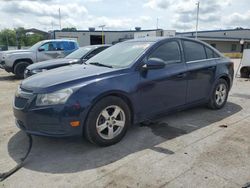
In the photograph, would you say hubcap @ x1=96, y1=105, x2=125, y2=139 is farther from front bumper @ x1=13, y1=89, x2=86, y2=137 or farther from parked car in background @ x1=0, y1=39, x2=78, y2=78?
parked car in background @ x1=0, y1=39, x2=78, y2=78

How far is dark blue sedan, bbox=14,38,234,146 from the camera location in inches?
129

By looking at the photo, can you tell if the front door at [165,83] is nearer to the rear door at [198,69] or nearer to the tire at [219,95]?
the rear door at [198,69]

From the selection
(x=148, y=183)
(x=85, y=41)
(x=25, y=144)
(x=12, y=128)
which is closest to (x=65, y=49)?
(x=12, y=128)

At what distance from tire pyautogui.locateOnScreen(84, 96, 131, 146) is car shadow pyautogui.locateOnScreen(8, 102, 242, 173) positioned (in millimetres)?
144

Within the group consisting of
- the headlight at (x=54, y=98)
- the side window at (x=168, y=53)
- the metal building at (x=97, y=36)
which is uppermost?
the metal building at (x=97, y=36)

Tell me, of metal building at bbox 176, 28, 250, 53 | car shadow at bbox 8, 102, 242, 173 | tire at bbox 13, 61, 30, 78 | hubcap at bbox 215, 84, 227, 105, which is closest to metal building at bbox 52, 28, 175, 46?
metal building at bbox 176, 28, 250, 53

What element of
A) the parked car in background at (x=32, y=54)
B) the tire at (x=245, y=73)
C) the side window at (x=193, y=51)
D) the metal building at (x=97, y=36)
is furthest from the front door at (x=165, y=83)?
the metal building at (x=97, y=36)

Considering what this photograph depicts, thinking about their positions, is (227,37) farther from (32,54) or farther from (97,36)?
(32,54)

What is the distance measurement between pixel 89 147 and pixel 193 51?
2.82 metres

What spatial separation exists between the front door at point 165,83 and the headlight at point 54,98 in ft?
3.95

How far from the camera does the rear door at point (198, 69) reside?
15.4 feet

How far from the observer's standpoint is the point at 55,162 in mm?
3256

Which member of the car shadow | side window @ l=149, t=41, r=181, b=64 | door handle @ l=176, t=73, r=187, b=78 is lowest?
the car shadow

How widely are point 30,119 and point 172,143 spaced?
6.93ft
